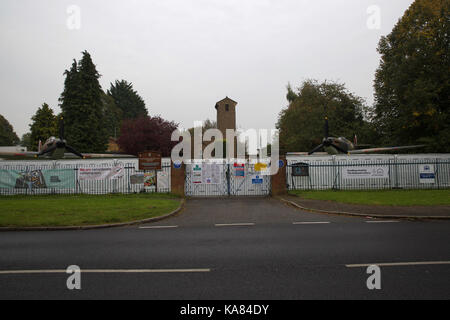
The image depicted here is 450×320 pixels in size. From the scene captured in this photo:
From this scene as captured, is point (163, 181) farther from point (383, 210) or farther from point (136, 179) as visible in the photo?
point (383, 210)

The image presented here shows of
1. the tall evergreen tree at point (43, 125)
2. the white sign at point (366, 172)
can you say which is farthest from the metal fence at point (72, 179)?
the tall evergreen tree at point (43, 125)

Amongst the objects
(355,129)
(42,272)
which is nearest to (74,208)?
(42,272)

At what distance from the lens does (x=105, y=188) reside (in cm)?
1827

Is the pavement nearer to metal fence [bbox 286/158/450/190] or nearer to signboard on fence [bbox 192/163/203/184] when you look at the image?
metal fence [bbox 286/158/450/190]

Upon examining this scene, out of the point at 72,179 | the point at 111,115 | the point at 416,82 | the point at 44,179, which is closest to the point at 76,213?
the point at 72,179

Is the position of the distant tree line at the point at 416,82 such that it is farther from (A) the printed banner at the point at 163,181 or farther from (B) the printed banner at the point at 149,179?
(B) the printed banner at the point at 149,179

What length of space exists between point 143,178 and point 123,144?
26620mm

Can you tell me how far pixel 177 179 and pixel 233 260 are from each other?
1244 cm

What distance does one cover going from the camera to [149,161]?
17.9 metres

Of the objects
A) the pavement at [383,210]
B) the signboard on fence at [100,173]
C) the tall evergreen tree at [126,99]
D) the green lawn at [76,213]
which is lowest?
the pavement at [383,210]

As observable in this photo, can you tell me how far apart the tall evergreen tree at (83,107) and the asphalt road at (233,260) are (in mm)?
38694

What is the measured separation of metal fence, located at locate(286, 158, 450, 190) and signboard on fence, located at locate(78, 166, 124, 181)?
10949 mm

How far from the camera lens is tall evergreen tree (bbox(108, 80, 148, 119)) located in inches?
3583

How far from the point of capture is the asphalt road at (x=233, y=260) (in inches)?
158
